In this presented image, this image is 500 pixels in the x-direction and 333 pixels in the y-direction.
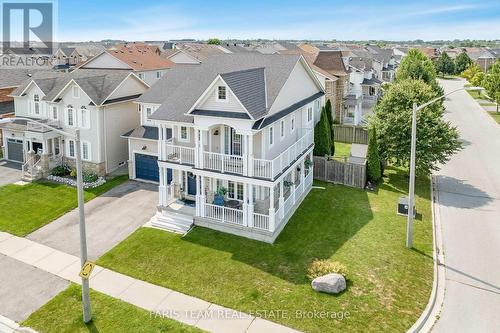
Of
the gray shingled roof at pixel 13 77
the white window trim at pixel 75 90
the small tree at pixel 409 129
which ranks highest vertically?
the gray shingled roof at pixel 13 77

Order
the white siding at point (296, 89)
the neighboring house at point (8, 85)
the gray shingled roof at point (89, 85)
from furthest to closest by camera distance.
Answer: the neighboring house at point (8, 85) < the gray shingled roof at point (89, 85) < the white siding at point (296, 89)

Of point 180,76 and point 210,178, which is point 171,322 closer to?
point 210,178

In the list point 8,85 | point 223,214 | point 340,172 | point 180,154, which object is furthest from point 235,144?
point 8,85

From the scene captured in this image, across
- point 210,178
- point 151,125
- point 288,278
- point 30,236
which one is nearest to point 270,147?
point 210,178

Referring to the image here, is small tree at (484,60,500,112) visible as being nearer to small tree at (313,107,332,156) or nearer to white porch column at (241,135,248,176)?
small tree at (313,107,332,156)

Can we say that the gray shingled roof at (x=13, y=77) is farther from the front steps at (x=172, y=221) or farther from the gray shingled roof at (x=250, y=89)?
the gray shingled roof at (x=250, y=89)

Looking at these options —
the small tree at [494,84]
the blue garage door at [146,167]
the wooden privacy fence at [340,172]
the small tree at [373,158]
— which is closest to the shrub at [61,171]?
the blue garage door at [146,167]


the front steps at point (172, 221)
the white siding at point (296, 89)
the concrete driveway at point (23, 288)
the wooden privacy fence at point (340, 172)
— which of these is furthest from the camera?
the wooden privacy fence at point (340, 172)
